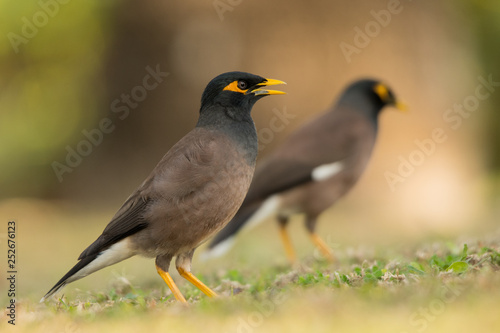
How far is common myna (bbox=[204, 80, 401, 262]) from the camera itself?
7.06 metres

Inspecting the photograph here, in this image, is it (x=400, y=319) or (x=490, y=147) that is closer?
(x=400, y=319)

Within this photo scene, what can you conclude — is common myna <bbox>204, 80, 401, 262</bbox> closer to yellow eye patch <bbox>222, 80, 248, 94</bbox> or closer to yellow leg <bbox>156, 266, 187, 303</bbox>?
yellow leg <bbox>156, 266, 187, 303</bbox>

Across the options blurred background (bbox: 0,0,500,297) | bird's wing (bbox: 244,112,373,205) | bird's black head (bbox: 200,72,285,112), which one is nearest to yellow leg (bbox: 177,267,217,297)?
bird's black head (bbox: 200,72,285,112)

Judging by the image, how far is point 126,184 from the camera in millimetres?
13578

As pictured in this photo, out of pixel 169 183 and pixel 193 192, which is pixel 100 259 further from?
pixel 193 192

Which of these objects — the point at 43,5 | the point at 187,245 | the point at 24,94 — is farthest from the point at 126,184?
the point at 187,245

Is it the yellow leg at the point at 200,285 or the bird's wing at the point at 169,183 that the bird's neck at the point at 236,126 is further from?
the yellow leg at the point at 200,285

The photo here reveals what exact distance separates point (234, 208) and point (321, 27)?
26.3ft

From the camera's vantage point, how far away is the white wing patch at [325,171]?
725 cm

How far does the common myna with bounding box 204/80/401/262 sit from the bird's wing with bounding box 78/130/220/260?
2263 millimetres

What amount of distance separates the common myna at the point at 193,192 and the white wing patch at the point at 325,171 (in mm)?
2546

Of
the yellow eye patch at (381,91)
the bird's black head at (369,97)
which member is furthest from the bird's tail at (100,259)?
the yellow eye patch at (381,91)

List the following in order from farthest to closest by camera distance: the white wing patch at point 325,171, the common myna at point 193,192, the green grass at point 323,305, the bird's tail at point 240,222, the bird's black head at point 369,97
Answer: the bird's black head at point 369,97 → the white wing patch at point 325,171 → the bird's tail at point 240,222 → the common myna at point 193,192 → the green grass at point 323,305

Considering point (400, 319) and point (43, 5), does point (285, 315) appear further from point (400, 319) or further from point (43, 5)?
point (43, 5)
